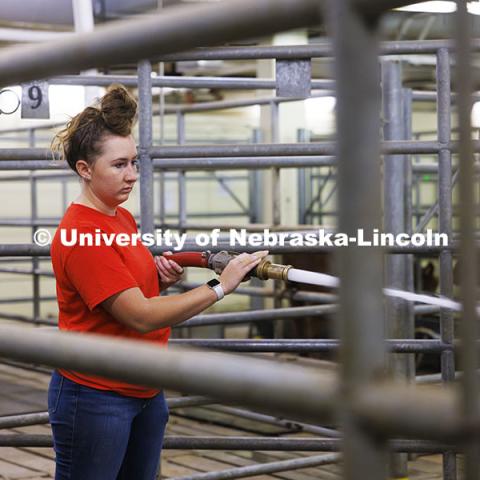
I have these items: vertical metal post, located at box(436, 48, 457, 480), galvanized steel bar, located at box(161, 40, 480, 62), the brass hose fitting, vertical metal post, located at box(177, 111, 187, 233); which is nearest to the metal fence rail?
the brass hose fitting

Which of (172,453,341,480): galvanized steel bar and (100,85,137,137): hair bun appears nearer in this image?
(100,85,137,137): hair bun

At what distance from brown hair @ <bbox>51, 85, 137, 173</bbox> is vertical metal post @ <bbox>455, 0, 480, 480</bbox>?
156 centimetres

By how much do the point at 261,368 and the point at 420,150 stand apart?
2.24 metres

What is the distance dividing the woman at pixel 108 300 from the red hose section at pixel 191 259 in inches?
3.9

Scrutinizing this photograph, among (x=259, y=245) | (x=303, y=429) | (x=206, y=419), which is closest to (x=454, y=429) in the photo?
A: (x=259, y=245)

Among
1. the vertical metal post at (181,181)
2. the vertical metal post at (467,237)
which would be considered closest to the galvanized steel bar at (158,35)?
the vertical metal post at (467,237)

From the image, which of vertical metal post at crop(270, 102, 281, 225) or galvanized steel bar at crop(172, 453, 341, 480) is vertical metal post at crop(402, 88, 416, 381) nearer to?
galvanized steel bar at crop(172, 453, 341, 480)

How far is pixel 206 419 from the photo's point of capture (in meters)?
5.31

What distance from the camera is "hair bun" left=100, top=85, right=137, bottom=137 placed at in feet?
7.36

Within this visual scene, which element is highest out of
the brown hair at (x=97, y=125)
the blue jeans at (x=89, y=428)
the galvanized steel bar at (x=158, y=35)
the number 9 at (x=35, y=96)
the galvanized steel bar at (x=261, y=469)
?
the number 9 at (x=35, y=96)

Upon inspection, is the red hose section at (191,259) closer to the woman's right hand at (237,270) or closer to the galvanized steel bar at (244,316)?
the woman's right hand at (237,270)

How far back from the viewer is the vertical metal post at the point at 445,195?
3.00m

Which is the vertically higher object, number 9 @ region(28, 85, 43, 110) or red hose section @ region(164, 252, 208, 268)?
number 9 @ region(28, 85, 43, 110)

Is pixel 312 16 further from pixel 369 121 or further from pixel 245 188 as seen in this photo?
pixel 245 188
